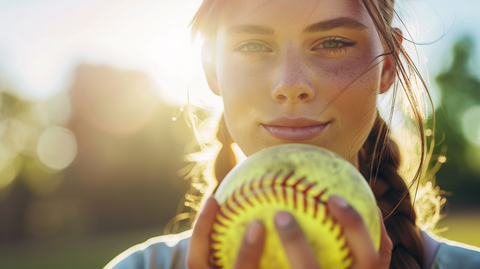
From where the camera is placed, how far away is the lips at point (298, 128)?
6.86 ft

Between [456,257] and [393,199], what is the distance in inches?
22.2

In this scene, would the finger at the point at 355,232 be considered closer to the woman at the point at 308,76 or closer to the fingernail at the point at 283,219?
→ the fingernail at the point at 283,219

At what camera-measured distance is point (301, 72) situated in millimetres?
2061

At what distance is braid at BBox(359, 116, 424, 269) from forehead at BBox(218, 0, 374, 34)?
3.28 feet

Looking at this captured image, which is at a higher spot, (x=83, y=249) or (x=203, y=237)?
(x=203, y=237)

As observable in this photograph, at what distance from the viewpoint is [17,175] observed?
29.8 meters

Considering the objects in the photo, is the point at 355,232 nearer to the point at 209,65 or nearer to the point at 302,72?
the point at 302,72

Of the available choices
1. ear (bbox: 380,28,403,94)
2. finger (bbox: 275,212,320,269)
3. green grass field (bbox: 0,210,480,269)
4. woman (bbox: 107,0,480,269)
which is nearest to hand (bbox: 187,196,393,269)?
finger (bbox: 275,212,320,269)

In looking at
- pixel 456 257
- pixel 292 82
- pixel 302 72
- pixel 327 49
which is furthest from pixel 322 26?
pixel 456 257

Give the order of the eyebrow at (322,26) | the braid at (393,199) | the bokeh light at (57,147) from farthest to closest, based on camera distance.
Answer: the bokeh light at (57,147) → the braid at (393,199) → the eyebrow at (322,26)

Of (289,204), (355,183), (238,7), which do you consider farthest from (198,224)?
(238,7)

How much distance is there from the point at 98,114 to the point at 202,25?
31460 mm

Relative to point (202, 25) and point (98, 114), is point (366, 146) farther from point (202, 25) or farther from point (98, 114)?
point (98, 114)

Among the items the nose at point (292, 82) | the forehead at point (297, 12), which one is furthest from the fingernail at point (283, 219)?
the forehead at point (297, 12)
